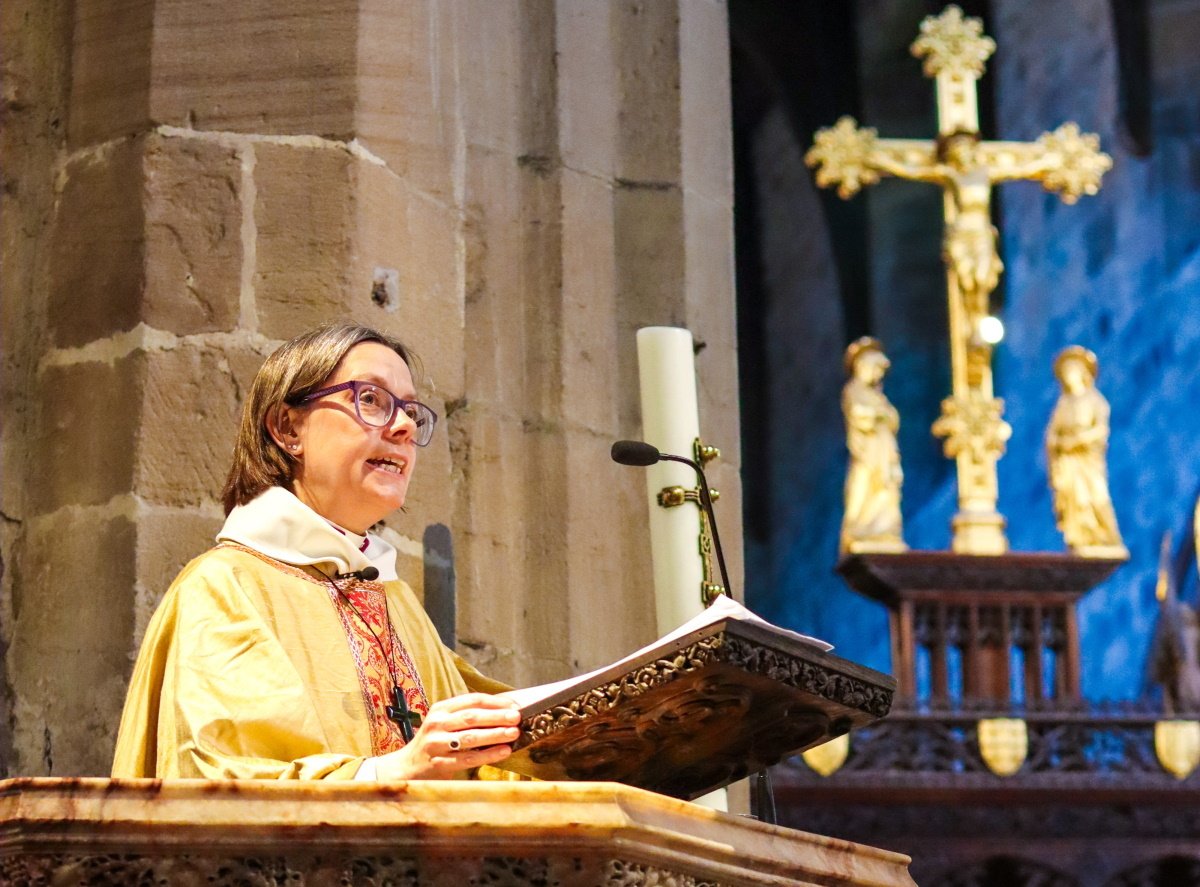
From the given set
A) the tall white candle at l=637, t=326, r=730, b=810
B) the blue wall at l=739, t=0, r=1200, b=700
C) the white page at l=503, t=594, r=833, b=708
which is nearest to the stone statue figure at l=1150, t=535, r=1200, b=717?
the blue wall at l=739, t=0, r=1200, b=700

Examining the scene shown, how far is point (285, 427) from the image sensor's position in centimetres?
302

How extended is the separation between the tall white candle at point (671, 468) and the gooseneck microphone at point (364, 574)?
0.47 meters

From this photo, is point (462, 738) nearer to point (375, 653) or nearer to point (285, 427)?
point (375, 653)

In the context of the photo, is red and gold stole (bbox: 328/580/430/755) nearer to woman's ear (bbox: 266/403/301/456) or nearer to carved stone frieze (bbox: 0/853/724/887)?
woman's ear (bbox: 266/403/301/456)

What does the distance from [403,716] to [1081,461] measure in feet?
21.3

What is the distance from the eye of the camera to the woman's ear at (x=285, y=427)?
119 inches

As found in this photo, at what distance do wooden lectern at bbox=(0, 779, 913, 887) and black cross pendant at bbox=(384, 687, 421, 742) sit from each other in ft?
2.61

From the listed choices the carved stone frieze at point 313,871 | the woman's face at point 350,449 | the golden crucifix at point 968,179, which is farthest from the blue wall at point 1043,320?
the carved stone frieze at point 313,871

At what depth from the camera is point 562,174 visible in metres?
4.29

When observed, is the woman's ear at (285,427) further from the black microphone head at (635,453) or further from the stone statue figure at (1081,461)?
the stone statue figure at (1081,461)

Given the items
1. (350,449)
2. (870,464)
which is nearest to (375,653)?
(350,449)

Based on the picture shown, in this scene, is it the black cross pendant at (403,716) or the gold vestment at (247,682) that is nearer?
the gold vestment at (247,682)

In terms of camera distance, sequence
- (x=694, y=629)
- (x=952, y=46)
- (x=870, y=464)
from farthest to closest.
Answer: (x=952, y=46), (x=870, y=464), (x=694, y=629)

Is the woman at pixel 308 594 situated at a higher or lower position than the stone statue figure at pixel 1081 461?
lower
